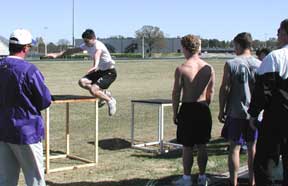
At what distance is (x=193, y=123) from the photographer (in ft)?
21.6

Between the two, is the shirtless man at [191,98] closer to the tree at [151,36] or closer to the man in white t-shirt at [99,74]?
the man in white t-shirt at [99,74]

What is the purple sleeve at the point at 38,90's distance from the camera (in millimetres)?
5116

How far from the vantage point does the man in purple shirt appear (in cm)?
511

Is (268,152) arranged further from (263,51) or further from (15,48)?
(263,51)

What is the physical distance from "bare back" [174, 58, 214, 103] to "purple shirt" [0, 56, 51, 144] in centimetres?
204

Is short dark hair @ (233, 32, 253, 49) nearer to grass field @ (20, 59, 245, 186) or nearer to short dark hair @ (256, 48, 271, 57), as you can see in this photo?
grass field @ (20, 59, 245, 186)

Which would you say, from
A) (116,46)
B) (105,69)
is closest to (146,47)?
(116,46)

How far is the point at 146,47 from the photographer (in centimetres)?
11712

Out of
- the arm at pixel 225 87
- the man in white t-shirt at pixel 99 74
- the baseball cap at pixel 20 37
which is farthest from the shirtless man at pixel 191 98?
the man in white t-shirt at pixel 99 74

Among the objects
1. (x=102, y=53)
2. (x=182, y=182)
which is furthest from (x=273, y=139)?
(x=102, y=53)

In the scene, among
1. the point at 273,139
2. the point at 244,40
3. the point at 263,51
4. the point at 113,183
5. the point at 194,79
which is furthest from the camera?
the point at 263,51

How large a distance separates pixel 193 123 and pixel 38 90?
7.39 ft

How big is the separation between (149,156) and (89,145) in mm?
1534

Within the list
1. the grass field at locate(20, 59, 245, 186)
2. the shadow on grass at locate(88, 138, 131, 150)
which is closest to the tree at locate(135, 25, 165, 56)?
the grass field at locate(20, 59, 245, 186)
